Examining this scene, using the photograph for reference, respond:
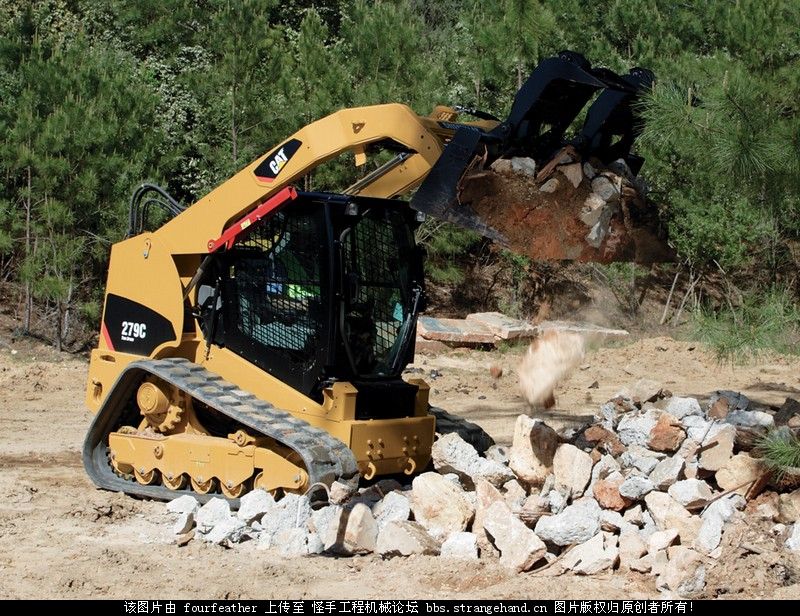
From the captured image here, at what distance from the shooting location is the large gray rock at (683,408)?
7082 millimetres

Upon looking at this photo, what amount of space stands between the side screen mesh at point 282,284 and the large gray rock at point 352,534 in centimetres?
130

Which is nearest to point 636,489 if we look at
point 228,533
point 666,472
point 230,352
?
point 666,472

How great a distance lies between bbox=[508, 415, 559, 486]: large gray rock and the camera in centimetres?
670

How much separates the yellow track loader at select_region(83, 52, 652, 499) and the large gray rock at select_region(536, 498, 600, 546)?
1.34m

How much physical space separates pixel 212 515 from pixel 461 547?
1.53 m

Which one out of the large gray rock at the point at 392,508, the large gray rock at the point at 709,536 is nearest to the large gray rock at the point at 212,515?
the large gray rock at the point at 392,508

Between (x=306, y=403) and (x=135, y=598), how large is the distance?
6.61 feet

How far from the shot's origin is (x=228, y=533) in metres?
6.28

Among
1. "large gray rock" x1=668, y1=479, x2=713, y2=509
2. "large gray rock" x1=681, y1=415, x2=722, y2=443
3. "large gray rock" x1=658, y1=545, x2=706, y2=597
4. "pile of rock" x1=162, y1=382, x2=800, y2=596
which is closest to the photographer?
"large gray rock" x1=658, y1=545, x2=706, y2=597

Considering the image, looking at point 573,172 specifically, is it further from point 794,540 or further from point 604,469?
point 794,540

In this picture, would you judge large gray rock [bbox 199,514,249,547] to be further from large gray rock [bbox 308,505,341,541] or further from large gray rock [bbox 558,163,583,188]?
large gray rock [bbox 558,163,583,188]

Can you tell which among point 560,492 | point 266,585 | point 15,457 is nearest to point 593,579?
point 560,492

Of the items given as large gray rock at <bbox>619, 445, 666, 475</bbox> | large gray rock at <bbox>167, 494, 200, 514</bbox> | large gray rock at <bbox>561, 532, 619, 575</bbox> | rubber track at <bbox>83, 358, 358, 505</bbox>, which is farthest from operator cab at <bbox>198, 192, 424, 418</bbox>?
large gray rock at <bbox>561, 532, 619, 575</bbox>

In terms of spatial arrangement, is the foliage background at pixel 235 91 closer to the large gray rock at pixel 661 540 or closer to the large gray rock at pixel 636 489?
the large gray rock at pixel 636 489
